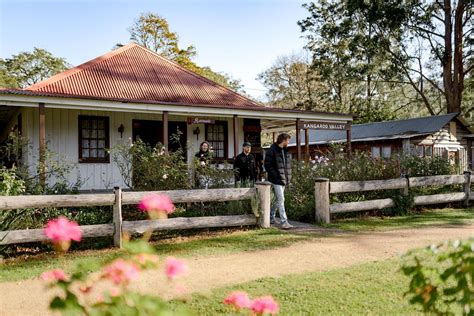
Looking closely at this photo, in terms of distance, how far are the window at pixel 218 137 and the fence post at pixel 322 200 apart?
24.6ft

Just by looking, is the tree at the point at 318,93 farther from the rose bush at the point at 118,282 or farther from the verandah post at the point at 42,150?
the rose bush at the point at 118,282

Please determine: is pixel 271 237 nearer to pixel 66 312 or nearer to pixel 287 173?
pixel 287 173

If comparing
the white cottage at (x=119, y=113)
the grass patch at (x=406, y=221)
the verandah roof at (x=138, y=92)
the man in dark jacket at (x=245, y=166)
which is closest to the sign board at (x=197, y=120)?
the white cottage at (x=119, y=113)

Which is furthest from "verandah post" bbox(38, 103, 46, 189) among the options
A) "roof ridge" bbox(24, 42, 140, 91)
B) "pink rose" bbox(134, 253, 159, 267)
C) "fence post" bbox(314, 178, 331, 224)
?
"pink rose" bbox(134, 253, 159, 267)

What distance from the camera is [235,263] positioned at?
620cm

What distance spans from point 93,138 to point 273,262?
1010 centimetres

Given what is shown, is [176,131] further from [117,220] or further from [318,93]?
[318,93]

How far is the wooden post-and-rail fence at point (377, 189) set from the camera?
936 cm

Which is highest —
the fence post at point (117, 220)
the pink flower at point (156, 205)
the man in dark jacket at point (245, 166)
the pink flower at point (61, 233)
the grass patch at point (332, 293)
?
the man in dark jacket at point (245, 166)

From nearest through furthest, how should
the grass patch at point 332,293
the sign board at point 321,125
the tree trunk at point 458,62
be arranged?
the grass patch at point 332,293, the sign board at point 321,125, the tree trunk at point 458,62

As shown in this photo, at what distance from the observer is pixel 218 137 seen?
16.6 m

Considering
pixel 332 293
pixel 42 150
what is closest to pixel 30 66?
pixel 42 150

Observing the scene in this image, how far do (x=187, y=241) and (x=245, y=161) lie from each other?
3.57 m

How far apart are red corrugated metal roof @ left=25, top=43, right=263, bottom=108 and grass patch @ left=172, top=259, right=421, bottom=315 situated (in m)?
10.0
